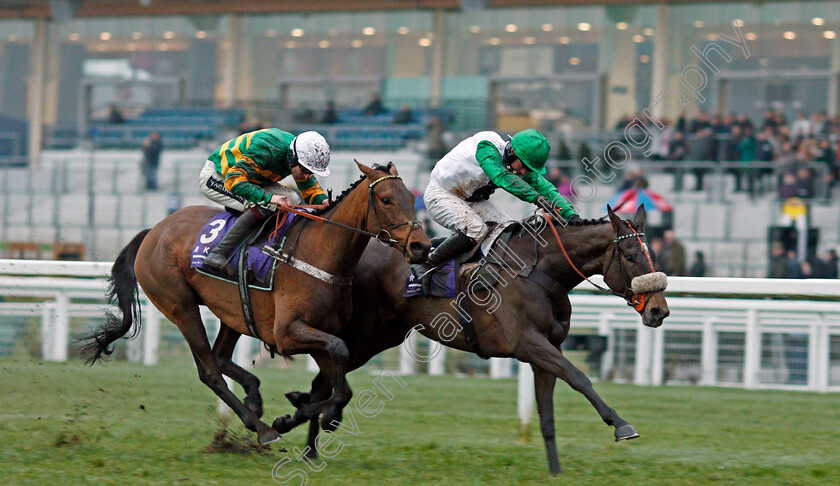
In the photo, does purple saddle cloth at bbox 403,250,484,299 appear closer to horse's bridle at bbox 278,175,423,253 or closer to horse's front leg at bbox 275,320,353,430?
horse's bridle at bbox 278,175,423,253

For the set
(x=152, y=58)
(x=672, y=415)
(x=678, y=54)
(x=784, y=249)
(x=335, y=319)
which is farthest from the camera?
(x=152, y=58)

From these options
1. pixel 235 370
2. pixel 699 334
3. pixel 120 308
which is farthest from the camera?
pixel 699 334

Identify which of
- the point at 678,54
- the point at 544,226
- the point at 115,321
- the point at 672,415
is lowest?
the point at 672,415

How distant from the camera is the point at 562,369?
5160 mm

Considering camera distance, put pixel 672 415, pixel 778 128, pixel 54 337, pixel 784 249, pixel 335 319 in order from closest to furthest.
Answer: pixel 335 319 < pixel 672 415 < pixel 54 337 < pixel 784 249 < pixel 778 128

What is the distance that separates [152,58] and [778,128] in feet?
45.1

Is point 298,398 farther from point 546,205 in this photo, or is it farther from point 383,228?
point 546,205

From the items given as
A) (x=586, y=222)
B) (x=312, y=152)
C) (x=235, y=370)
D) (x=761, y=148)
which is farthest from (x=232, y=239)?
(x=761, y=148)

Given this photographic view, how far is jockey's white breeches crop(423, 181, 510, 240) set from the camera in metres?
5.72

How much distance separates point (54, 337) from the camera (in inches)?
372

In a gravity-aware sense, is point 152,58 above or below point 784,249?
above

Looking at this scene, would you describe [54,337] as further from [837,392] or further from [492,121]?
[492,121]

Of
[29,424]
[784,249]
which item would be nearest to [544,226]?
[29,424]

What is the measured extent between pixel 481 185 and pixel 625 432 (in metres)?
1.72
